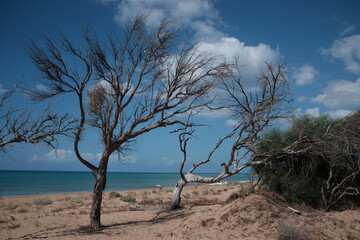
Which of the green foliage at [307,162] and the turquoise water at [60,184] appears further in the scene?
the turquoise water at [60,184]

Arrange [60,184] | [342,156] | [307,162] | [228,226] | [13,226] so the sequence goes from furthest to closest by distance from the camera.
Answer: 1. [60,184]
2. [307,162]
3. [342,156]
4. [13,226]
5. [228,226]

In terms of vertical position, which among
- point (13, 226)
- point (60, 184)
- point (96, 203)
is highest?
point (96, 203)

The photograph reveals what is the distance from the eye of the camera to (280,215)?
8672 millimetres

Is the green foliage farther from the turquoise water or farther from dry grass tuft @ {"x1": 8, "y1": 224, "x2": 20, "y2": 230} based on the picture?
dry grass tuft @ {"x1": 8, "y1": 224, "x2": 20, "y2": 230}

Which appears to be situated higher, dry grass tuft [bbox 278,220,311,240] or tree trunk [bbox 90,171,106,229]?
tree trunk [bbox 90,171,106,229]

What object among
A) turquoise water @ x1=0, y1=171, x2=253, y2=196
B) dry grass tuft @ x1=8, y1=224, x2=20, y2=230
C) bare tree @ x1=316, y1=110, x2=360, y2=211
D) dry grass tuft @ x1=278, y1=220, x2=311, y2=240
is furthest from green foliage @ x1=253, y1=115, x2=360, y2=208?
dry grass tuft @ x1=8, y1=224, x2=20, y2=230

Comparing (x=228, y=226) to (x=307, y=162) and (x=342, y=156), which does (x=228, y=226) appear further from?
(x=342, y=156)

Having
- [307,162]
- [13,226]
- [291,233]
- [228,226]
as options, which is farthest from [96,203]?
[307,162]

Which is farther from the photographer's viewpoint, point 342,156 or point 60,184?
point 60,184

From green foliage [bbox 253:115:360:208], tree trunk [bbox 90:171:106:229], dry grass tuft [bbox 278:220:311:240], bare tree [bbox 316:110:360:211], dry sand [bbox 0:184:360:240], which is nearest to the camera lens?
dry grass tuft [bbox 278:220:311:240]

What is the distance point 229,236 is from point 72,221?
6.60 metres

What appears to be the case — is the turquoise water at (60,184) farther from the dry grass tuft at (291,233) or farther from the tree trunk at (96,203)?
the tree trunk at (96,203)

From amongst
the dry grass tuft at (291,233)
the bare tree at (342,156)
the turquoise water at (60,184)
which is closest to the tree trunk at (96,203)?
the dry grass tuft at (291,233)

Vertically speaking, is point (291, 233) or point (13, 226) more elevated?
point (13, 226)
